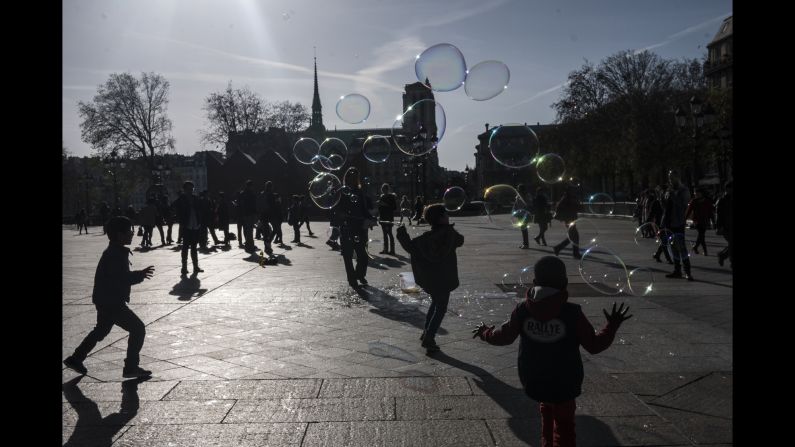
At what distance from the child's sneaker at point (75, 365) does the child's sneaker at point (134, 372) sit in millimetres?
301

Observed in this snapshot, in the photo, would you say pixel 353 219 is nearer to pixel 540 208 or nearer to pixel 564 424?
pixel 564 424

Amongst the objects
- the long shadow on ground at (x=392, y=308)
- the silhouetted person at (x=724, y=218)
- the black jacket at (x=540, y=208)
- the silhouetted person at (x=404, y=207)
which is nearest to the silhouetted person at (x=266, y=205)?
the silhouetted person at (x=404, y=207)

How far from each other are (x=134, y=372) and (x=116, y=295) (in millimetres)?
635

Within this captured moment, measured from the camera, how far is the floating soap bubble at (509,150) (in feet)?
44.8

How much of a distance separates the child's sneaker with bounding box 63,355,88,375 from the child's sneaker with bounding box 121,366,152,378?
11.8 inches

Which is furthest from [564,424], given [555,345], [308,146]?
[308,146]

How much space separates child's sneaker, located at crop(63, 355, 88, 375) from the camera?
212 inches

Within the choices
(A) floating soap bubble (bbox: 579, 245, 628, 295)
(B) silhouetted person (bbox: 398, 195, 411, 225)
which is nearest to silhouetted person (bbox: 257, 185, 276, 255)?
(B) silhouetted person (bbox: 398, 195, 411, 225)

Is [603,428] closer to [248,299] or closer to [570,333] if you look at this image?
[570,333]

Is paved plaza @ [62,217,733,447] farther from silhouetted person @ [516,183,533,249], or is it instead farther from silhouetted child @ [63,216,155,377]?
silhouetted person @ [516,183,533,249]

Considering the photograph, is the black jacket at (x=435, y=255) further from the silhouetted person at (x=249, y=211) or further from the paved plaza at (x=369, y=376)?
the silhouetted person at (x=249, y=211)

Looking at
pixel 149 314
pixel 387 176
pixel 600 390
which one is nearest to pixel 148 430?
pixel 600 390

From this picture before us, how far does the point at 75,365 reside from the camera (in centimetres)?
541
